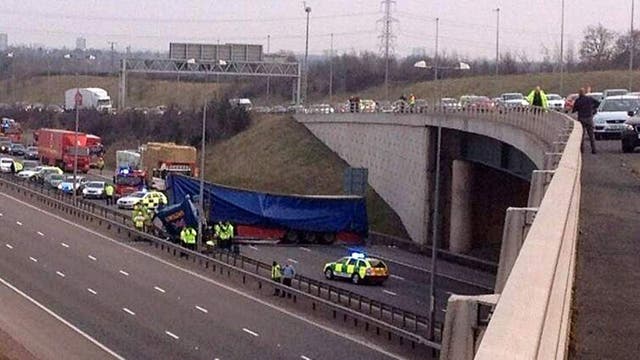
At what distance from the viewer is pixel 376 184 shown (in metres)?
56.4

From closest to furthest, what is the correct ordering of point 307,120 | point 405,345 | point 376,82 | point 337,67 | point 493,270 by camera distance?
point 405,345 → point 493,270 → point 307,120 → point 376,82 → point 337,67

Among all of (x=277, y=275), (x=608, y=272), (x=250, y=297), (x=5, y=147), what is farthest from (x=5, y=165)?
(x=608, y=272)

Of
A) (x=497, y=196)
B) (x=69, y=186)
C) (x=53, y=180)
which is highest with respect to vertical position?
(x=497, y=196)

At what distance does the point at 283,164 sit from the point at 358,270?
31529mm

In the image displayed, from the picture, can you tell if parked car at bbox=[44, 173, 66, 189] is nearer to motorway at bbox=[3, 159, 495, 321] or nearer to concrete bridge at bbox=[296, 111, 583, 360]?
concrete bridge at bbox=[296, 111, 583, 360]

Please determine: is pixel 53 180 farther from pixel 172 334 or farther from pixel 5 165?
pixel 172 334

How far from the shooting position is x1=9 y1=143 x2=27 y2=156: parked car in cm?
10142

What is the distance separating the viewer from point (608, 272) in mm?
10805

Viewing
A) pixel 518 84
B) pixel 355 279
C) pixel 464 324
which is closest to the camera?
pixel 464 324

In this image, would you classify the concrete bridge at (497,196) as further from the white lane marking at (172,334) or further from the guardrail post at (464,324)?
the white lane marking at (172,334)

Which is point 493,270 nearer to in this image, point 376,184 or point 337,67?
point 376,184

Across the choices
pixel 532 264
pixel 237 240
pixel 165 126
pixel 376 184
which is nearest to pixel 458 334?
pixel 532 264

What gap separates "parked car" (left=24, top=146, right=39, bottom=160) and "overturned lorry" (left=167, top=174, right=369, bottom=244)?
51.4 meters

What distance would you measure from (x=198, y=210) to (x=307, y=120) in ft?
103
